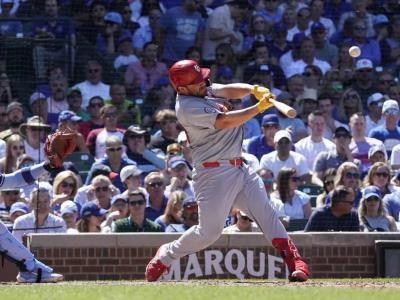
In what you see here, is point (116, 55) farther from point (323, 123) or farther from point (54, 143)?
point (54, 143)

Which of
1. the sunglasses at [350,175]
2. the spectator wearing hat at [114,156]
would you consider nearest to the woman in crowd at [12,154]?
the spectator wearing hat at [114,156]

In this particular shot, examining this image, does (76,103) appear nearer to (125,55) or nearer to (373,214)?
(125,55)

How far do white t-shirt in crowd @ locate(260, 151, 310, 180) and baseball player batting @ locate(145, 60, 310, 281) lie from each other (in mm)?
4429

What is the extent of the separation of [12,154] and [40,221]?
5.24 feet

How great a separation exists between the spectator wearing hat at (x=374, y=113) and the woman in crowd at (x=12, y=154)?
4.34m

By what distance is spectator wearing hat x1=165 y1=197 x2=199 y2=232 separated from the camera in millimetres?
11133

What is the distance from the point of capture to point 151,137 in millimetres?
14000

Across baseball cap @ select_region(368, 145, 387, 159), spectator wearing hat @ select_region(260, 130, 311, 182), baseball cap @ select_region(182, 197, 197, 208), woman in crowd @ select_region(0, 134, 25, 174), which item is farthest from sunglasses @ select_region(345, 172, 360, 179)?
woman in crowd @ select_region(0, 134, 25, 174)

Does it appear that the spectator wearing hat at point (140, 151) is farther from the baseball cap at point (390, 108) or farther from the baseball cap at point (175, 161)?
the baseball cap at point (390, 108)

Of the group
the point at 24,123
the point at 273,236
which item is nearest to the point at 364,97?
the point at 24,123

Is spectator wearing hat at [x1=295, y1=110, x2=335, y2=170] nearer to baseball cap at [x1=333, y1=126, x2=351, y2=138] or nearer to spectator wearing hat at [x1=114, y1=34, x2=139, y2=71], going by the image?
baseball cap at [x1=333, y1=126, x2=351, y2=138]

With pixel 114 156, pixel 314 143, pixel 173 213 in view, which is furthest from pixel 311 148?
pixel 173 213

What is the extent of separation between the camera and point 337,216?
11.1 meters

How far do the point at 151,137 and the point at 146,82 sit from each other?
4.70 ft
